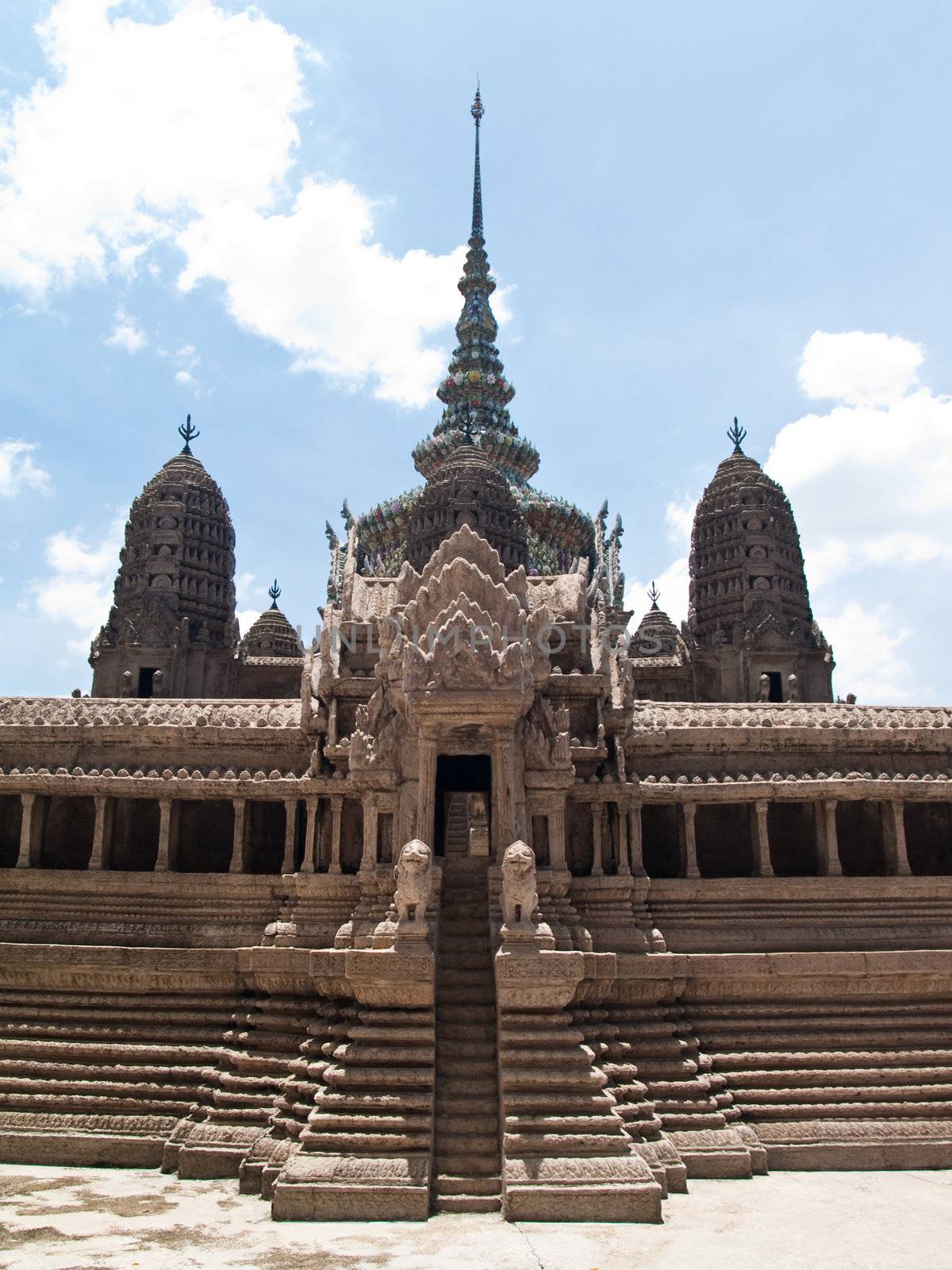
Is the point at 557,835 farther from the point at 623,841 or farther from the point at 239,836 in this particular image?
the point at 239,836

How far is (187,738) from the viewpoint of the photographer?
2131 cm

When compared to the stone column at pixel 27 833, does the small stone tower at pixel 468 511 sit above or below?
above

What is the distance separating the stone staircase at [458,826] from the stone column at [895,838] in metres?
9.09

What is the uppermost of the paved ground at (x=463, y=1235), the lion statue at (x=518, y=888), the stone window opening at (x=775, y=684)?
the stone window opening at (x=775, y=684)

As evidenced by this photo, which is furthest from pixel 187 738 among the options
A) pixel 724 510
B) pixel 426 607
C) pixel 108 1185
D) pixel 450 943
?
pixel 724 510

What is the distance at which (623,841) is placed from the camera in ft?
63.1

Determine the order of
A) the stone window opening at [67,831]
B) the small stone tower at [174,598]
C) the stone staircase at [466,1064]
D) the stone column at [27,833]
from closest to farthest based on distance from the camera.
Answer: the stone staircase at [466,1064], the stone column at [27,833], the stone window opening at [67,831], the small stone tower at [174,598]

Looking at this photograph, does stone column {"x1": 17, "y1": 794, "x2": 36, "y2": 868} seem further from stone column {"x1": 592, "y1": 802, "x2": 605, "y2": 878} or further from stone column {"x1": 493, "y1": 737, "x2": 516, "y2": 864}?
stone column {"x1": 592, "y1": 802, "x2": 605, "y2": 878}

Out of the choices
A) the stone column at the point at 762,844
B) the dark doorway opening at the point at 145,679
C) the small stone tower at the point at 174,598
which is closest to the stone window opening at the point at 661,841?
the stone column at the point at 762,844

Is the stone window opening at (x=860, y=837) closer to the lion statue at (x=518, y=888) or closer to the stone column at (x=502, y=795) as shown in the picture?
the stone column at (x=502, y=795)

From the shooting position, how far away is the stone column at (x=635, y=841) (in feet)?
63.5

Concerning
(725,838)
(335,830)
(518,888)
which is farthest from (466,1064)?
(725,838)

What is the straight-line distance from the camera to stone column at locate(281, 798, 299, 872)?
19828 millimetres

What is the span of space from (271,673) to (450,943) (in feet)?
106
